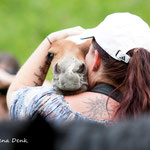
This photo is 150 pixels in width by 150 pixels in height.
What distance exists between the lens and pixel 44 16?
666cm

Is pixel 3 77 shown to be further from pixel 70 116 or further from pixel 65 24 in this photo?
pixel 65 24

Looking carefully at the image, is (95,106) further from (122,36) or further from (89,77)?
(122,36)

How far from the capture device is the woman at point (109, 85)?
177 centimetres

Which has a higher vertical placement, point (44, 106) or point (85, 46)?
point (85, 46)

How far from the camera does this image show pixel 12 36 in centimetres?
627

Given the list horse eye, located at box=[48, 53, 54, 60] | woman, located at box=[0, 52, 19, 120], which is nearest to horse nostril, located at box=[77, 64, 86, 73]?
horse eye, located at box=[48, 53, 54, 60]

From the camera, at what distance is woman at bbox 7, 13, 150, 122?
1774 mm

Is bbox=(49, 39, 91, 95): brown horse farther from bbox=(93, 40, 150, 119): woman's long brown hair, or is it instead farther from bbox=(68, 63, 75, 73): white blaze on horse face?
bbox=(93, 40, 150, 119): woman's long brown hair

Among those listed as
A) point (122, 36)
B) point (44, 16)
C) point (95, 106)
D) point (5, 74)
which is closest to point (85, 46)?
point (122, 36)

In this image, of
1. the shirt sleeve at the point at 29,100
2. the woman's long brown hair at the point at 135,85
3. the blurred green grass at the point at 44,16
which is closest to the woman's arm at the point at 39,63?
the shirt sleeve at the point at 29,100

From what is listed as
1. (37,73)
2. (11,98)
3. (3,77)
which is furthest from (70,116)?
(3,77)

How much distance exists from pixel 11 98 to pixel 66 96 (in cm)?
31

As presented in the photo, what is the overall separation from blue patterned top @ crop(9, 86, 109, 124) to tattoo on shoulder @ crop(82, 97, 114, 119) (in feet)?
0.10

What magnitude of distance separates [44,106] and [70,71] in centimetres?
20
